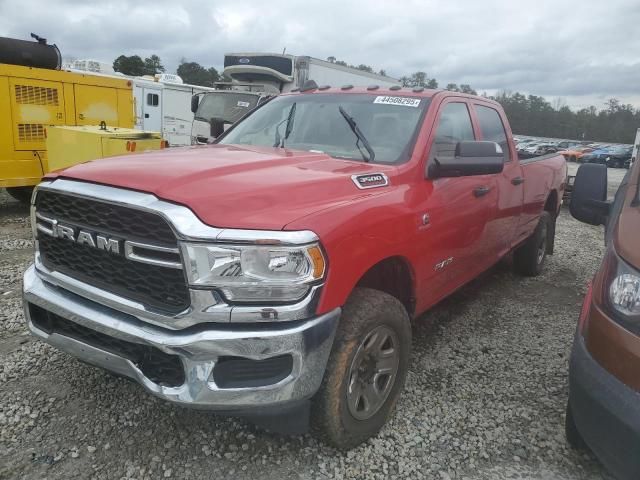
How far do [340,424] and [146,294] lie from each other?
1.08 m

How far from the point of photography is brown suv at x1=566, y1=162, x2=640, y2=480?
6.02 ft

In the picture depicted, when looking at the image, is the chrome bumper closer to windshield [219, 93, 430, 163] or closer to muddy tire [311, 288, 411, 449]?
muddy tire [311, 288, 411, 449]

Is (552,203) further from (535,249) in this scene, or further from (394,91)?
(394,91)

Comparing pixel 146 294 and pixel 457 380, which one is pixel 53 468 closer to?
pixel 146 294

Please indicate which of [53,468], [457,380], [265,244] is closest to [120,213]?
[265,244]

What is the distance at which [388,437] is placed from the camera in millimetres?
2713

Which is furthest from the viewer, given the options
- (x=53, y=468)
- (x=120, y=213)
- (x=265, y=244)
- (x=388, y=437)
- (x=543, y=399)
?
(x=543, y=399)

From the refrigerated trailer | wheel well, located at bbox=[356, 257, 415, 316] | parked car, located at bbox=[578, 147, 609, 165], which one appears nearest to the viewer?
wheel well, located at bbox=[356, 257, 415, 316]

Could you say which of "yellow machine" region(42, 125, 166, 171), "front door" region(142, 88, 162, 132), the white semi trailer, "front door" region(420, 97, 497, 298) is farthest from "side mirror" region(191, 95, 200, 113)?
"front door" region(420, 97, 497, 298)

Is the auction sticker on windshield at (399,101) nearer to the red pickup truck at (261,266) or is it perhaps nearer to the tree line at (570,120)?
the red pickup truck at (261,266)

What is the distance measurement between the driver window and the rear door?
0.82 feet

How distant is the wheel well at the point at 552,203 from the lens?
5972mm

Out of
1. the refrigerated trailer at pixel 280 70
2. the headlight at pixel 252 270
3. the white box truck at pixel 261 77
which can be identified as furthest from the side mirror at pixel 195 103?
the headlight at pixel 252 270

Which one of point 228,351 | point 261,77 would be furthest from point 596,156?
point 228,351
